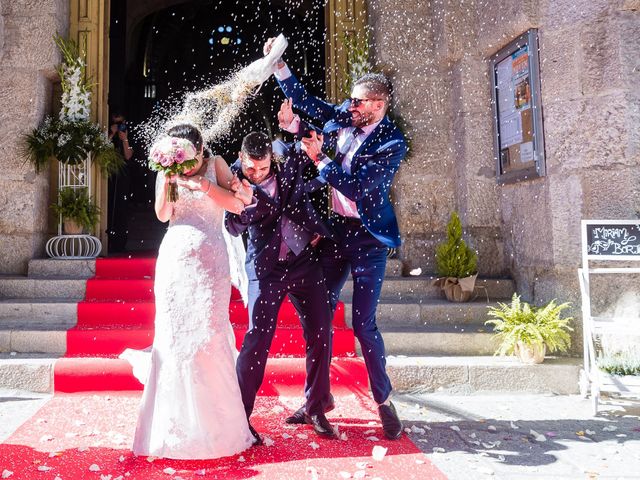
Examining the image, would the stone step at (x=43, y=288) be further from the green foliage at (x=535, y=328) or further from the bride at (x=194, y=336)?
the green foliage at (x=535, y=328)

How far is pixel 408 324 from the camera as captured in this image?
5434mm

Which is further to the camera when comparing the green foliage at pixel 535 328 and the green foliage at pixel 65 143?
the green foliage at pixel 65 143

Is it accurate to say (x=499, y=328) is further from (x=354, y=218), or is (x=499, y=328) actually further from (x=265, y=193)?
(x=265, y=193)

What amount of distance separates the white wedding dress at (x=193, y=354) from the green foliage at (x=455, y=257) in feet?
9.91

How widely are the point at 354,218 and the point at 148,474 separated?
73.1 inches

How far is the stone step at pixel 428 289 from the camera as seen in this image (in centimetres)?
596

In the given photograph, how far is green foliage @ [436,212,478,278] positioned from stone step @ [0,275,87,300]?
3672mm

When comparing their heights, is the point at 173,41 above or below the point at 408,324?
above

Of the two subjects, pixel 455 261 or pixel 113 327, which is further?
pixel 455 261

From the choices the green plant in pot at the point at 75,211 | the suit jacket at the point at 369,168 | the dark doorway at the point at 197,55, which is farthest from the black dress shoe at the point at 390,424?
the dark doorway at the point at 197,55

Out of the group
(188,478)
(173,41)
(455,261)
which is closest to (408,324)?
(455,261)

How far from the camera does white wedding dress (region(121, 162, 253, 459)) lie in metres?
3.06

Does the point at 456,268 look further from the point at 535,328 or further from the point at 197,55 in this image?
the point at 197,55

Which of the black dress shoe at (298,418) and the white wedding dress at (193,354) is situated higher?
the white wedding dress at (193,354)
